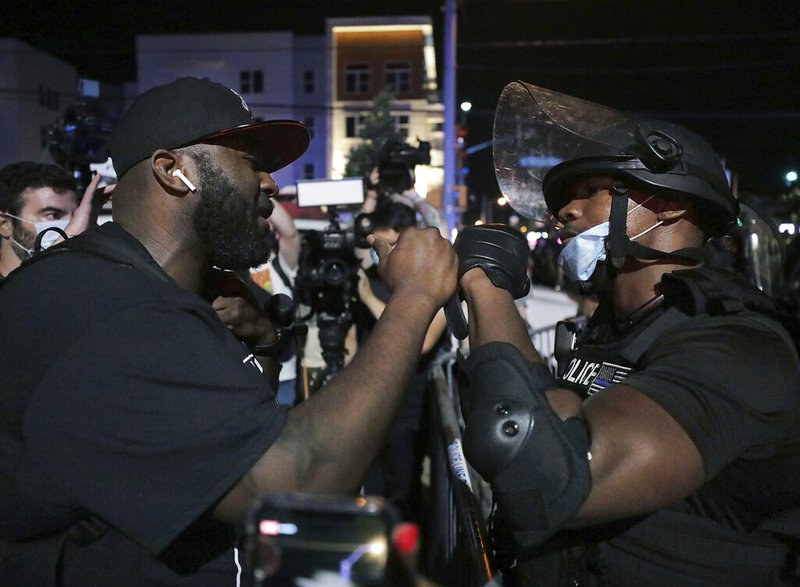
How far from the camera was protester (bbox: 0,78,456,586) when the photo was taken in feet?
4.80

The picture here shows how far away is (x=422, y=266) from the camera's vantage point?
1846 millimetres

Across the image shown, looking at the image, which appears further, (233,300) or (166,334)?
(233,300)

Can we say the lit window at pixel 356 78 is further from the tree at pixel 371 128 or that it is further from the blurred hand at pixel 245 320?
the blurred hand at pixel 245 320

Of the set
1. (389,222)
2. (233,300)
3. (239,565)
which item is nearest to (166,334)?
(239,565)

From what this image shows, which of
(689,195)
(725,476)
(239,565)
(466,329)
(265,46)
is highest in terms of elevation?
(265,46)

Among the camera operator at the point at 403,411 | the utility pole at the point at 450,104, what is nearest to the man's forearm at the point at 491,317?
the camera operator at the point at 403,411

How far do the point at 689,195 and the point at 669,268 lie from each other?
26 centimetres

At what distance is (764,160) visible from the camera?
34.2m

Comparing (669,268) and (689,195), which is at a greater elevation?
(689,195)

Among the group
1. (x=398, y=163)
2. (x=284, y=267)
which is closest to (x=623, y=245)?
(x=398, y=163)

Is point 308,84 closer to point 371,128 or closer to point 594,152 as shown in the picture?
point 371,128

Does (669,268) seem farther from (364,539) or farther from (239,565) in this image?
(364,539)

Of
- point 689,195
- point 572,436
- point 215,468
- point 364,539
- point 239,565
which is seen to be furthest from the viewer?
point 689,195

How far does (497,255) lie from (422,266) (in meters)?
0.35
